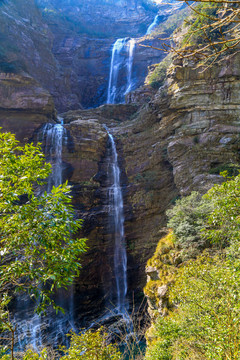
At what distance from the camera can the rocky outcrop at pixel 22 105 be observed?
778 inches

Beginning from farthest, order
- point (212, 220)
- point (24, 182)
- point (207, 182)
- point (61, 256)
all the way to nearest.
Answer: point (207, 182), point (212, 220), point (24, 182), point (61, 256)

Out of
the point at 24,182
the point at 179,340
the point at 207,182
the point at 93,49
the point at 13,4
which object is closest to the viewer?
the point at 24,182

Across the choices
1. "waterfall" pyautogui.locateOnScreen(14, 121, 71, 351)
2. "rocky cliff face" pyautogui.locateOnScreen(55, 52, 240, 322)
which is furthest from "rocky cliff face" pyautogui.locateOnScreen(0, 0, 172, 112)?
"waterfall" pyautogui.locateOnScreen(14, 121, 71, 351)

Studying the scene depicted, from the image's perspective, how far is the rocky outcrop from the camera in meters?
19.8

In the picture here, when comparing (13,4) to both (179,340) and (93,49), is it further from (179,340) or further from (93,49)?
(179,340)

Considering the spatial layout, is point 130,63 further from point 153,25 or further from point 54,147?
point 54,147

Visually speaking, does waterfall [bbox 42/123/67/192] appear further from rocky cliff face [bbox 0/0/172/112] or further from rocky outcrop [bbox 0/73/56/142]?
rocky cliff face [bbox 0/0/172/112]

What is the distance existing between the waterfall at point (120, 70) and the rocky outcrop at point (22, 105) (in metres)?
15.1

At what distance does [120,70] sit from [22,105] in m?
21.1

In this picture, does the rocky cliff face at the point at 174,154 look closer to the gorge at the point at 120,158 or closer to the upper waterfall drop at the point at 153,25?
the gorge at the point at 120,158

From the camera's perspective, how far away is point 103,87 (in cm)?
3600

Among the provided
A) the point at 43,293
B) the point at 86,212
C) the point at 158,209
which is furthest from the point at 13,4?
the point at 43,293

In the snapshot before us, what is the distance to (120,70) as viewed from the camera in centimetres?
3581

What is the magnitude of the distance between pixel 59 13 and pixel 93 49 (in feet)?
34.4
